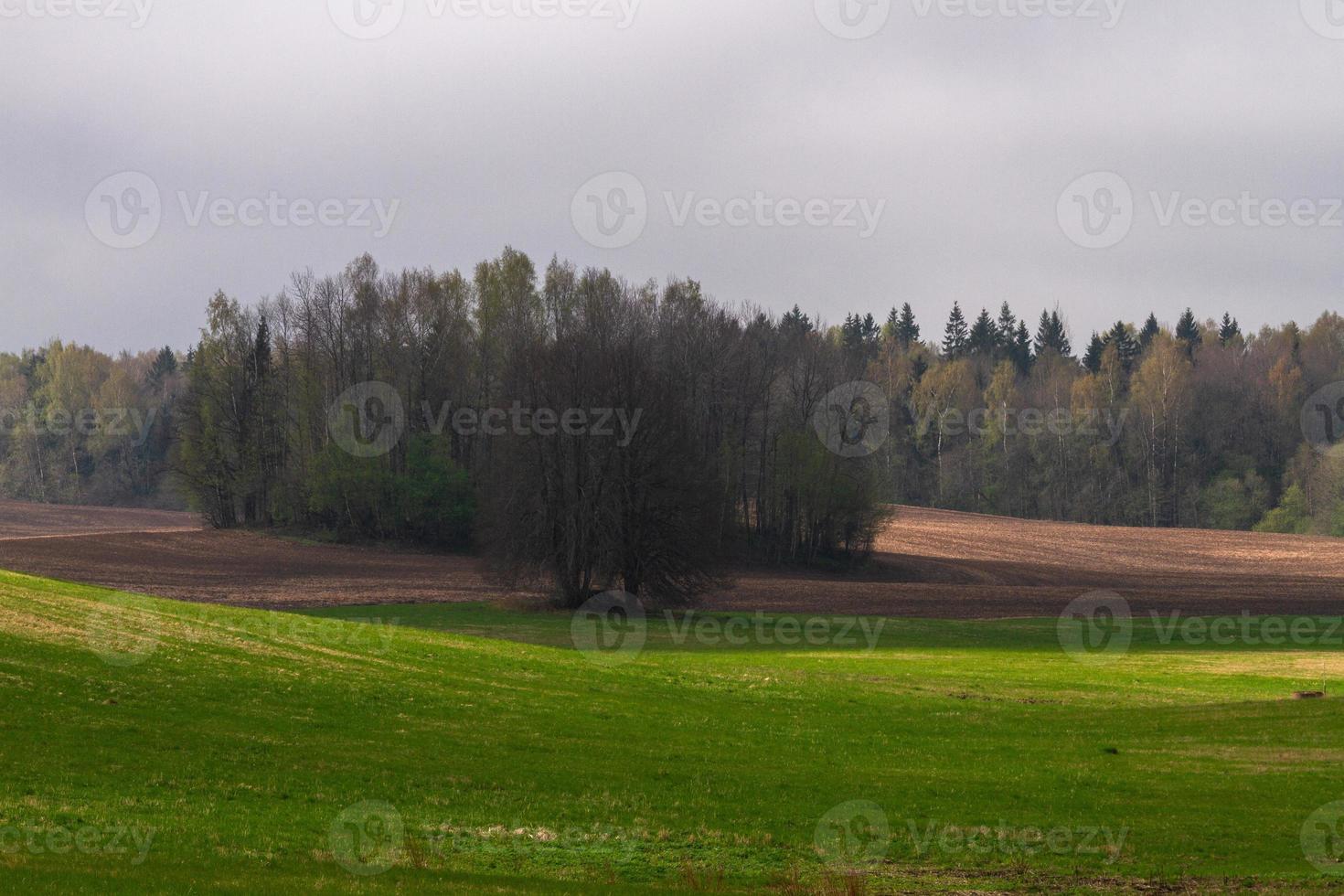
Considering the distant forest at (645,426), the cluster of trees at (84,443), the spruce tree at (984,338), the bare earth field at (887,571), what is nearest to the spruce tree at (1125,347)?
the distant forest at (645,426)

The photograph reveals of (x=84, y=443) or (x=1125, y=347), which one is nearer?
(x=84, y=443)

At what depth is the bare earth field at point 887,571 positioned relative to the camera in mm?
61281

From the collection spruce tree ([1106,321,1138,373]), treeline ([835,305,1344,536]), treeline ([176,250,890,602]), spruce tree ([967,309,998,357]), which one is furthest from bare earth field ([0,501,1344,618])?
spruce tree ([967,309,998,357])

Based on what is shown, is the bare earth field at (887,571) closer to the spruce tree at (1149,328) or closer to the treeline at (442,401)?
the treeline at (442,401)

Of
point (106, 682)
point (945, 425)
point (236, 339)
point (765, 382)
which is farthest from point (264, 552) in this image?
point (945, 425)

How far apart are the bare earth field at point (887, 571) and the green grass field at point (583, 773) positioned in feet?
84.6

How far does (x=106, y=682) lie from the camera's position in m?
21.6

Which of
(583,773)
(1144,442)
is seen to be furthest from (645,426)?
(1144,442)

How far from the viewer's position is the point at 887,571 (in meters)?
87.5

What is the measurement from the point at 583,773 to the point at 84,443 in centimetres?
13728

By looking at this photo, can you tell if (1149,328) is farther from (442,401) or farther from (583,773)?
(583,773)

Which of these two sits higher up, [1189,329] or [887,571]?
[1189,329]

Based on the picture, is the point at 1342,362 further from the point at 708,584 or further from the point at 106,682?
the point at 106,682

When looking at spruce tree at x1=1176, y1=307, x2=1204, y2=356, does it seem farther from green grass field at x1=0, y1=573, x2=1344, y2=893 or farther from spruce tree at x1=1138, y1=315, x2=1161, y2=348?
green grass field at x1=0, y1=573, x2=1344, y2=893
